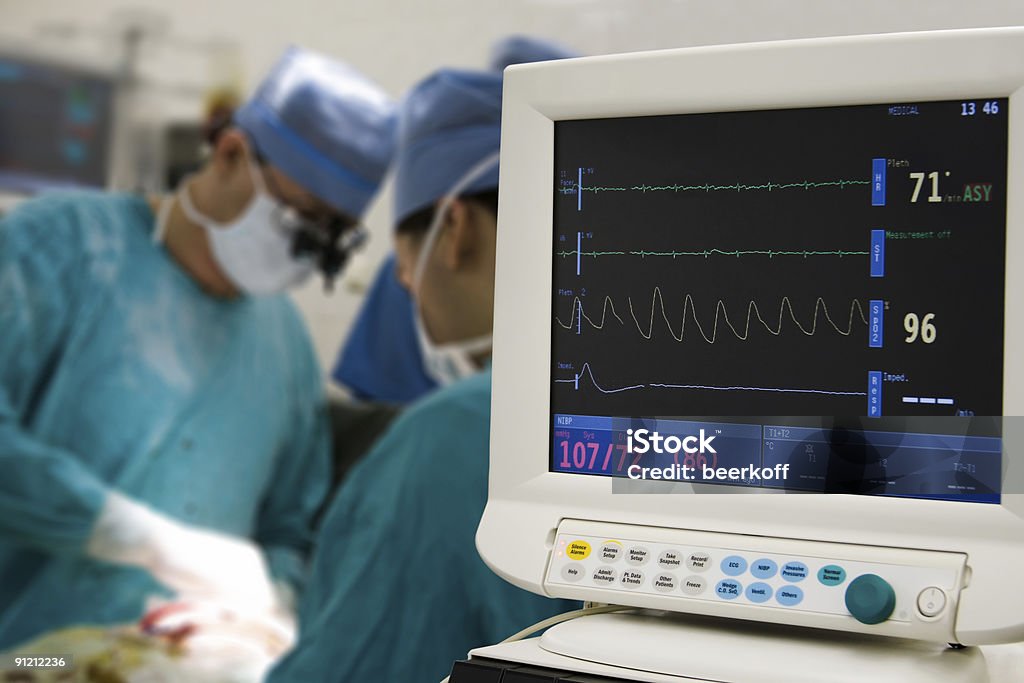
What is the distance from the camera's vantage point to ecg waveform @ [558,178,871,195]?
0.67 meters

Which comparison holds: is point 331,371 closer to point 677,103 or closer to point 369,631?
point 369,631

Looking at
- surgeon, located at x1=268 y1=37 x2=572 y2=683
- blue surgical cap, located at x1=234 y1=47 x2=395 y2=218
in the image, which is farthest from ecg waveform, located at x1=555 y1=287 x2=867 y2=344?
blue surgical cap, located at x1=234 y1=47 x2=395 y2=218

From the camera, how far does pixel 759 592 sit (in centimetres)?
65

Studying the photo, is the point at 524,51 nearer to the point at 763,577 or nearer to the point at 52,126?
the point at 763,577

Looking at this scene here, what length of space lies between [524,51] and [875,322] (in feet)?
3.84

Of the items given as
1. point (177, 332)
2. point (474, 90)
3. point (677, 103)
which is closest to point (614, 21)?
point (474, 90)

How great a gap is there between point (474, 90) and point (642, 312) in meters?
0.92

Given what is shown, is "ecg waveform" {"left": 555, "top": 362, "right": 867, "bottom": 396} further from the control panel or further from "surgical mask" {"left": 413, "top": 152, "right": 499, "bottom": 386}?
"surgical mask" {"left": 413, "top": 152, "right": 499, "bottom": 386}

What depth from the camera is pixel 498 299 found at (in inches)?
29.6

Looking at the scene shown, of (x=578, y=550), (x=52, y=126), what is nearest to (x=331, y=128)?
(x=52, y=126)

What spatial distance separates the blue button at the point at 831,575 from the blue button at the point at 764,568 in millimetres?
31

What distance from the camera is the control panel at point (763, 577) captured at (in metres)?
0.62

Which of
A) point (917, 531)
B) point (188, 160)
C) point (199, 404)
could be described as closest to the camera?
point (917, 531)

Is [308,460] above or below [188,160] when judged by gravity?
below
